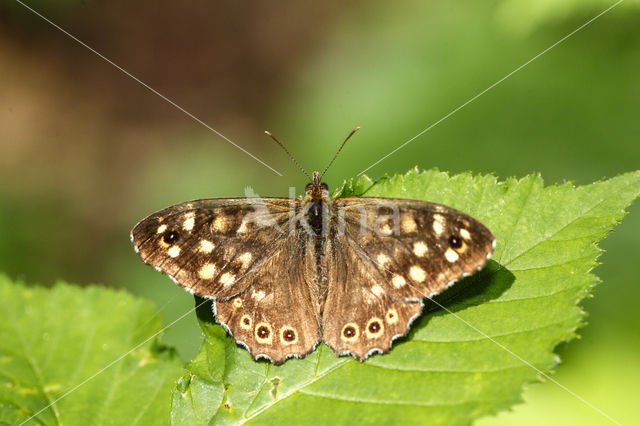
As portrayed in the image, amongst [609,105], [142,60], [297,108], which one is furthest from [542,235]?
[142,60]

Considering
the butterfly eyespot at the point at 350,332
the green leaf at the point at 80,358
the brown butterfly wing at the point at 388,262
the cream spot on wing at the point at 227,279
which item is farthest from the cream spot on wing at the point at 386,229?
the green leaf at the point at 80,358

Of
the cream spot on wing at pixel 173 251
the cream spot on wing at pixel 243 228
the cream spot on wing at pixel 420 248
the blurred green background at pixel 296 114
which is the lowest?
the cream spot on wing at pixel 420 248

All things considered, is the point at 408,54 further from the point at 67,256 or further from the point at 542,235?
the point at 67,256

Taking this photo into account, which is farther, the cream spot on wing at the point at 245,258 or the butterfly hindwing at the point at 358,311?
the cream spot on wing at the point at 245,258

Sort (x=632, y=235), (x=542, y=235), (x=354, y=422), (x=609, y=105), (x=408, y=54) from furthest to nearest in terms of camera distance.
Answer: (x=408, y=54) < (x=609, y=105) < (x=632, y=235) < (x=542, y=235) < (x=354, y=422)

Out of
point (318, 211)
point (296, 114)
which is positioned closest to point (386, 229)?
point (318, 211)

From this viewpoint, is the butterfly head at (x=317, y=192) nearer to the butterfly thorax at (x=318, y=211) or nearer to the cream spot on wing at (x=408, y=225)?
the butterfly thorax at (x=318, y=211)

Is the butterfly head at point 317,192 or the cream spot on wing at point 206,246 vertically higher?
the butterfly head at point 317,192
